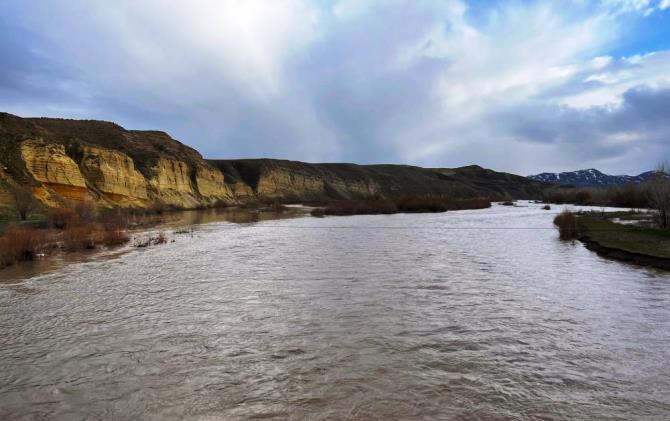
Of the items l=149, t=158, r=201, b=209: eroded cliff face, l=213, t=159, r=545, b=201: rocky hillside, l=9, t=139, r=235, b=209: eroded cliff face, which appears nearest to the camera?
l=9, t=139, r=235, b=209: eroded cliff face

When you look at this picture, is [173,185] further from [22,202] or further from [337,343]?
[337,343]

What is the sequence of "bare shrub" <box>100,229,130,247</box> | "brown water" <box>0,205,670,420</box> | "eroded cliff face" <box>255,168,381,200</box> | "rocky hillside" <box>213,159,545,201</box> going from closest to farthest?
"brown water" <box>0,205,670,420</box>
"bare shrub" <box>100,229,130,247</box>
"eroded cliff face" <box>255,168,381,200</box>
"rocky hillside" <box>213,159,545,201</box>

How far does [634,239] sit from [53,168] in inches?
1991

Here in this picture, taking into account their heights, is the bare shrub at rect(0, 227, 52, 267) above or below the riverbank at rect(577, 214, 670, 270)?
above

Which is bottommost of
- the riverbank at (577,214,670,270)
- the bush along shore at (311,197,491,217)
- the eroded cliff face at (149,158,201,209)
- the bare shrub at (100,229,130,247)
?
the riverbank at (577,214,670,270)

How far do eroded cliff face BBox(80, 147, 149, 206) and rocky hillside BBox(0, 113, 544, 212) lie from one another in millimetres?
112

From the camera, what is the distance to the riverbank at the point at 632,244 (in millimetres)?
17812

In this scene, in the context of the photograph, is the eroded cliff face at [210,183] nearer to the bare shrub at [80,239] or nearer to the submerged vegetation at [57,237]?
the submerged vegetation at [57,237]

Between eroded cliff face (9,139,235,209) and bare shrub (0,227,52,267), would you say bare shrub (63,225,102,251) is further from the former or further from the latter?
eroded cliff face (9,139,235,209)

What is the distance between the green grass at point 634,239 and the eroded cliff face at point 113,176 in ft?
168

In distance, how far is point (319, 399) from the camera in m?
6.32

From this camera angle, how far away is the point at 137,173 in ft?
205

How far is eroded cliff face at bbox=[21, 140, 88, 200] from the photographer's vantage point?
44.7m

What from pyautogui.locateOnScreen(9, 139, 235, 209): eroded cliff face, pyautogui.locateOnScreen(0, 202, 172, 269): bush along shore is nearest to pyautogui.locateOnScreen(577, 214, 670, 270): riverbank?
pyautogui.locateOnScreen(0, 202, 172, 269): bush along shore
